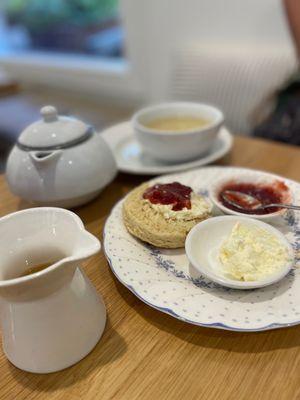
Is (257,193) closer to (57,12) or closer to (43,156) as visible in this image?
(43,156)

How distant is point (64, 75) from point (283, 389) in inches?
144

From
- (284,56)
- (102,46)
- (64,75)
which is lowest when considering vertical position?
(64,75)

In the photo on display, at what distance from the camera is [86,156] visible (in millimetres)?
922

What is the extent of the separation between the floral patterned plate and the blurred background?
1.17m

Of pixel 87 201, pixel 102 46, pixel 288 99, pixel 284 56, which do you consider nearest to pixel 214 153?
pixel 87 201

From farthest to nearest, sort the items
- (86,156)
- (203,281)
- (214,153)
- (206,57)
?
(206,57) < (214,153) < (86,156) < (203,281)

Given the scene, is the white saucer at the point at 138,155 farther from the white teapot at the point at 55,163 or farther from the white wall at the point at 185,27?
the white wall at the point at 185,27

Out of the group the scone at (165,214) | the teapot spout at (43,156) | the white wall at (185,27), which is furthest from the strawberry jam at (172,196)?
the white wall at (185,27)

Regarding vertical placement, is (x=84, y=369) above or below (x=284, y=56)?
below

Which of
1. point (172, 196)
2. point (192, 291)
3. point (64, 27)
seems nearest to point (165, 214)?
point (172, 196)

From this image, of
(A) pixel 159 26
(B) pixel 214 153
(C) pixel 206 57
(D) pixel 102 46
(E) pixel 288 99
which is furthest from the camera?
(D) pixel 102 46

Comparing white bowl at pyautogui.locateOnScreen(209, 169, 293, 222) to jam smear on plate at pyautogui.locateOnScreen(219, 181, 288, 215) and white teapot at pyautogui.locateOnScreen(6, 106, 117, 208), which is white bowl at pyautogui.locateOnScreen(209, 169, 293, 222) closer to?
jam smear on plate at pyautogui.locateOnScreen(219, 181, 288, 215)

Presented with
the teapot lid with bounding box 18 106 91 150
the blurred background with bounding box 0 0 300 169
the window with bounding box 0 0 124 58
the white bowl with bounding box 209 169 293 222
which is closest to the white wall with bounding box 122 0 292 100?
the blurred background with bounding box 0 0 300 169

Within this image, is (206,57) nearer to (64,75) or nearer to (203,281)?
(64,75)
